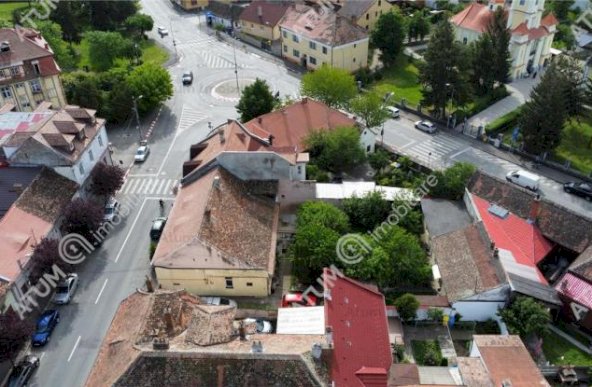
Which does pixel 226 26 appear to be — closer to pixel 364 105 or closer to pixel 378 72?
pixel 378 72

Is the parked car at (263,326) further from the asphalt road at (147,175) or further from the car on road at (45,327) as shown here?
the car on road at (45,327)

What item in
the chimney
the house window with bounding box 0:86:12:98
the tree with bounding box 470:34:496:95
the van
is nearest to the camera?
the chimney

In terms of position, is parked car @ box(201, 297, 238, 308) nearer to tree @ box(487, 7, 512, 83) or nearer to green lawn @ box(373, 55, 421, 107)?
green lawn @ box(373, 55, 421, 107)

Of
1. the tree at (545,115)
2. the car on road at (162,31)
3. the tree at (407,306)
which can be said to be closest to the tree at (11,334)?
the tree at (407,306)

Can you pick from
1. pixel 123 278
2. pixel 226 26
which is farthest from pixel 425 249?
pixel 226 26

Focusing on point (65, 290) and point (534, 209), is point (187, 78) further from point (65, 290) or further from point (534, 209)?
point (534, 209)

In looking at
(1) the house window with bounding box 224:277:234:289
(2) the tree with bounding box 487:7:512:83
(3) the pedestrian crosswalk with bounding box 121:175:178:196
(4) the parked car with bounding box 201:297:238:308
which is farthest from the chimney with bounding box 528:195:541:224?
(3) the pedestrian crosswalk with bounding box 121:175:178:196

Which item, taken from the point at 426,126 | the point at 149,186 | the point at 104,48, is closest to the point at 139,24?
the point at 104,48

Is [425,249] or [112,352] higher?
[112,352]
